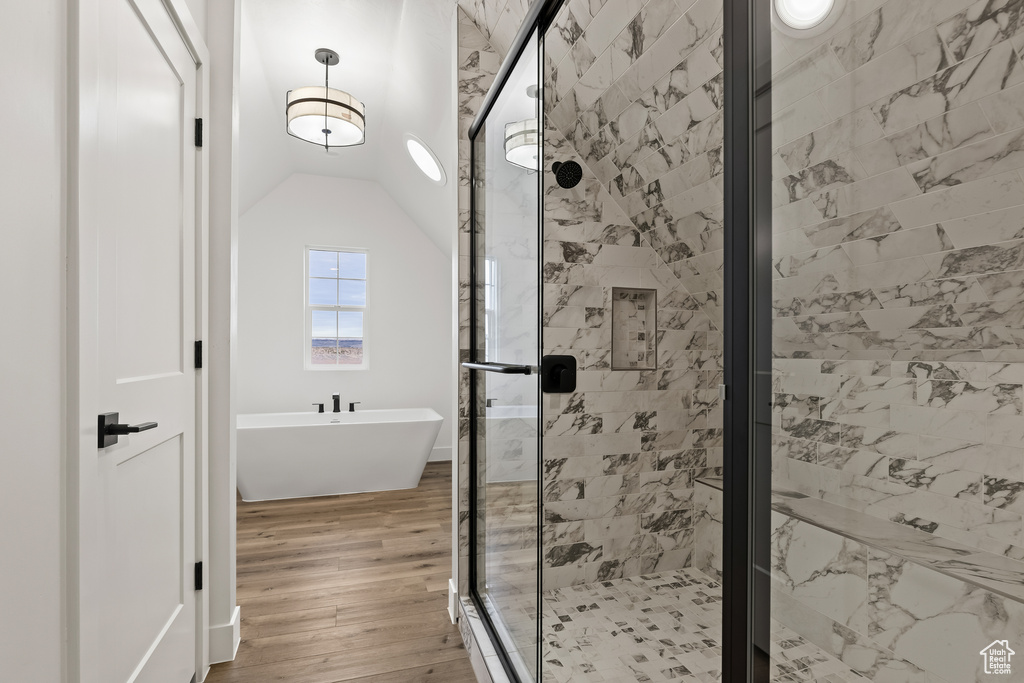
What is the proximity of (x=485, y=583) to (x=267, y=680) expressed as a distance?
2.65 feet

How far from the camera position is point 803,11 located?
0.56m

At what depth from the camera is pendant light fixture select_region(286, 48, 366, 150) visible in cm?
272

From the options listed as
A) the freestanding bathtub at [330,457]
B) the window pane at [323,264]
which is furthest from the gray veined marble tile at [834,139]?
the window pane at [323,264]

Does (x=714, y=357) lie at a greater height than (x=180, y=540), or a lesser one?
greater

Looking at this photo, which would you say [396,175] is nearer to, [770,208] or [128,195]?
[128,195]

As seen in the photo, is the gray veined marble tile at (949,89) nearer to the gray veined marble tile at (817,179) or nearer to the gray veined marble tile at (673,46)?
the gray veined marble tile at (817,179)

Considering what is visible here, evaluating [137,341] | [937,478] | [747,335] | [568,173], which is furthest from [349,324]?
[937,478]

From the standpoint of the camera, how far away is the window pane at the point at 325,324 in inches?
189

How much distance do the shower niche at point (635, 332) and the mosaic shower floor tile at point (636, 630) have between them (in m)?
1.05

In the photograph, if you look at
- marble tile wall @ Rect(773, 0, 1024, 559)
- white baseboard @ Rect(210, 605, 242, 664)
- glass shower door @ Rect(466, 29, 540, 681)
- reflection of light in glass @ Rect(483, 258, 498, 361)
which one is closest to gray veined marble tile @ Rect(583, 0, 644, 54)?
glass shower door @ Rect(466, 29, 540, 681)

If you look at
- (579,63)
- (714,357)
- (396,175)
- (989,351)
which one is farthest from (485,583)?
(396,175)

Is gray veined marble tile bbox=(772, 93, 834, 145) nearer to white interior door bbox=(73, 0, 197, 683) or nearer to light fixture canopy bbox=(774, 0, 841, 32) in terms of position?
light fixture canopy bbox=(774, 0, 841, 32)

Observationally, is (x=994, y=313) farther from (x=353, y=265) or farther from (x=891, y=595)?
(x=353, y=265)

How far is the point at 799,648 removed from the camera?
0.56 metres
